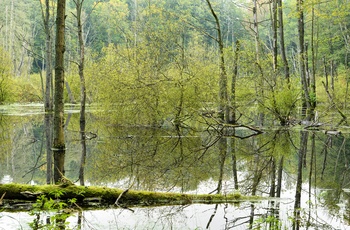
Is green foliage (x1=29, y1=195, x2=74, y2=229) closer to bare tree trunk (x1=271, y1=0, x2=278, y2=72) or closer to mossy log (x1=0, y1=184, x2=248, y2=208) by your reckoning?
mossy log (x1=0, y1=184, x2=248, y2=208)

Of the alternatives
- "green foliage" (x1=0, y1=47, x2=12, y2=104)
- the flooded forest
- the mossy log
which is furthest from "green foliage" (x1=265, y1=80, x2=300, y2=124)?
"green foliage" (x1=0, y1=47, x2=12, y2=104)

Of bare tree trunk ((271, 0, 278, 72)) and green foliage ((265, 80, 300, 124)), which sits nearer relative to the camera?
green foliage ((265, 80, 300, 124))

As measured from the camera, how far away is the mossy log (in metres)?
5.86

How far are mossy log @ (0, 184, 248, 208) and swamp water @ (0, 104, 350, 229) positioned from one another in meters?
0.22

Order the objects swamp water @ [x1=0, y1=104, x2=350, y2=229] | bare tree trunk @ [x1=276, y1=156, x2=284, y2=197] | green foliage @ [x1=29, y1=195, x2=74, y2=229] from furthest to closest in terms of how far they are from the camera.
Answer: bare tree trunk @ [x1=276, y1=156, x2=284, y2=197], swamp water @ [x1=0, y1=104, x2=350, y2=229], green foliage @ [x1=29, y1=195, x2=74, y2=229]

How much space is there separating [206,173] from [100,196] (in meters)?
3.08

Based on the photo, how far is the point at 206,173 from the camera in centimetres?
857

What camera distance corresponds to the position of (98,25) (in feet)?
210

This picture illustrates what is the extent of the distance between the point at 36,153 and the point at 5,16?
48.8 meters

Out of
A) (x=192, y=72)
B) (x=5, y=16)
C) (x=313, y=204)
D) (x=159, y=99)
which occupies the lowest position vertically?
(x=313, y=204)

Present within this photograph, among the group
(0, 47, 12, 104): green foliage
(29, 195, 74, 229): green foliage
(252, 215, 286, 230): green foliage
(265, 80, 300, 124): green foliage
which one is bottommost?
(252, 215, 286, 230): green foliage

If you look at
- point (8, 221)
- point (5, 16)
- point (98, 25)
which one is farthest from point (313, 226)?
point (98, 25)

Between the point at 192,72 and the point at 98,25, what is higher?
the point at 98,25

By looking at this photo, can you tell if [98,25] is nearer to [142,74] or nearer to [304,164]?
[142,74]
